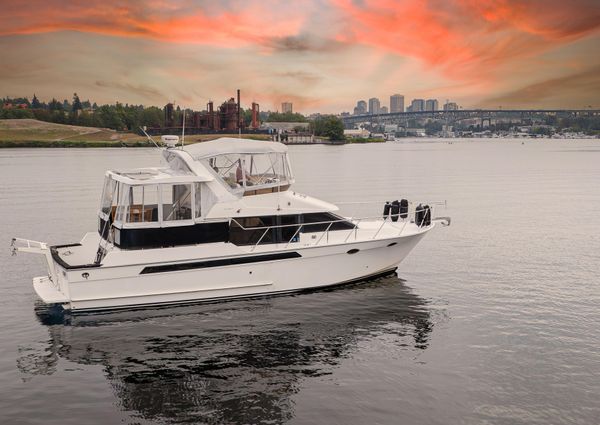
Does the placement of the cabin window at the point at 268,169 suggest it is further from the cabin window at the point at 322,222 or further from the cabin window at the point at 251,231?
the cabin window at the point at 322,222

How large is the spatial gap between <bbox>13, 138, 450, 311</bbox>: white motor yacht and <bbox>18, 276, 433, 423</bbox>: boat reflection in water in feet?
2.56

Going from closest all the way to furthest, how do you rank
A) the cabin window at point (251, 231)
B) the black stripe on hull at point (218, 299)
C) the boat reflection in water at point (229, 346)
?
the boat reflection in water at point (229, 346) → the black stripe on hull at point (218, 299) → the cabin window at point (251, 231)

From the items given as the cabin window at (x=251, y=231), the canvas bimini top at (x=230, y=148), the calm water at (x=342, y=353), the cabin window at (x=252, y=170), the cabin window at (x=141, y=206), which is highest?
the canvas bimini top at (x=230, y=148)

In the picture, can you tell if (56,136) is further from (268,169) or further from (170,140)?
(268,169)

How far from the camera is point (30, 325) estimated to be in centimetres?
1888

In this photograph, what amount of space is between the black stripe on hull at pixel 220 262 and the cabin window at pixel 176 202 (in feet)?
5.52

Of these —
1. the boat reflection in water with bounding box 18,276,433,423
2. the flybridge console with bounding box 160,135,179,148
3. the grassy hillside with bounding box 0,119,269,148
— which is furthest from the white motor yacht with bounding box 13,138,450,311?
the grassy hillside with bounding box 0,119,269,148

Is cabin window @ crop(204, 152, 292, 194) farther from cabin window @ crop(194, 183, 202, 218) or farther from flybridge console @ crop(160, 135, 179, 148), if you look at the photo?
flybridge console @ crop(160, 135, 179, 148)

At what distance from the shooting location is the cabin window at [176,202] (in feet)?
66.2

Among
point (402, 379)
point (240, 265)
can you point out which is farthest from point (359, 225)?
point (402, 379)

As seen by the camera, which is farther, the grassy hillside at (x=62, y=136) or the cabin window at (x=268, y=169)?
the grassy hillside at (x=62, y=136)

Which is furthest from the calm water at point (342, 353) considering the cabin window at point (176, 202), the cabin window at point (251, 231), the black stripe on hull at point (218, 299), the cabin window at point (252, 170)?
the cabin window at point (252, 170)

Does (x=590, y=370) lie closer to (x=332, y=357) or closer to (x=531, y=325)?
(x=531, y=325)

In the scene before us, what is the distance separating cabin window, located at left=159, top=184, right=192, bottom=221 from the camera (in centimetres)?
2019
